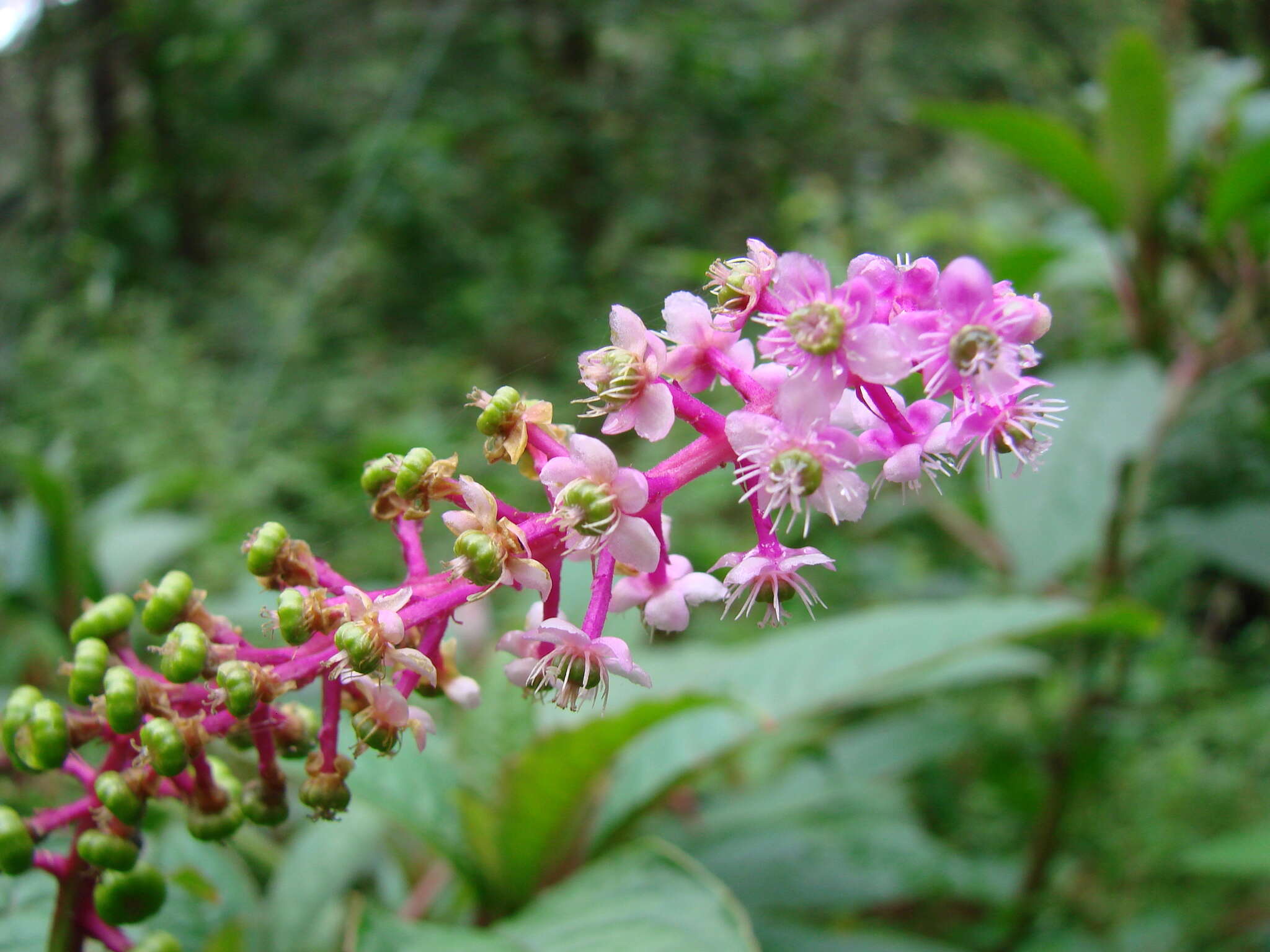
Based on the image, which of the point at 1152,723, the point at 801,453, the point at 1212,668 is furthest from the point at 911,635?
the point at 1212,668

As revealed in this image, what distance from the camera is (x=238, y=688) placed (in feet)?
1.85

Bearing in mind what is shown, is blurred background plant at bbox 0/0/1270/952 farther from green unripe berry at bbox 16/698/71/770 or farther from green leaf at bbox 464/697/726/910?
green unripe berry at bbox 16/698/71/770

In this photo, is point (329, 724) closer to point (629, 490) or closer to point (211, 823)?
point (211, 823)

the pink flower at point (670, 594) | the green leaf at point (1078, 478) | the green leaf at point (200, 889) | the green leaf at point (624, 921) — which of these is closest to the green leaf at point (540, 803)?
the green leaf at point (624, 921)

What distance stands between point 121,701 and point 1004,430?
0.60 metres

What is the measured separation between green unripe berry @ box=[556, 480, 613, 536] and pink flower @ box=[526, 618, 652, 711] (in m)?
0.07

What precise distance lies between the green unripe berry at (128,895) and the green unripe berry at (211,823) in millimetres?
47

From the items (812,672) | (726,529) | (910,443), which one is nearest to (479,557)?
(910,443)

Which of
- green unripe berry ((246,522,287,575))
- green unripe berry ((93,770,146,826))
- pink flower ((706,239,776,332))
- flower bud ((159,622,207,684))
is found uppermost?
pink flower ((706,239,776,332))

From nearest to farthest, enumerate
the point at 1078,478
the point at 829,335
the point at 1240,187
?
1. the point at 829,335
2. the point at 1078,478
3. the point at 1240,187

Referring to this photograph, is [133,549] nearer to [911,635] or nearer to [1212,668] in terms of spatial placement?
[911,635]

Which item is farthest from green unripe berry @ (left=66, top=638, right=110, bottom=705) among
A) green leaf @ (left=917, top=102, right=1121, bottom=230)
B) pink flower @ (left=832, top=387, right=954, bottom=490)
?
green leaf @ (left=917, top=102, right=1121, bottom=230)

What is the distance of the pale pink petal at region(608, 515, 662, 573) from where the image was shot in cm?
56

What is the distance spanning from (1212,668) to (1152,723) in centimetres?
26
